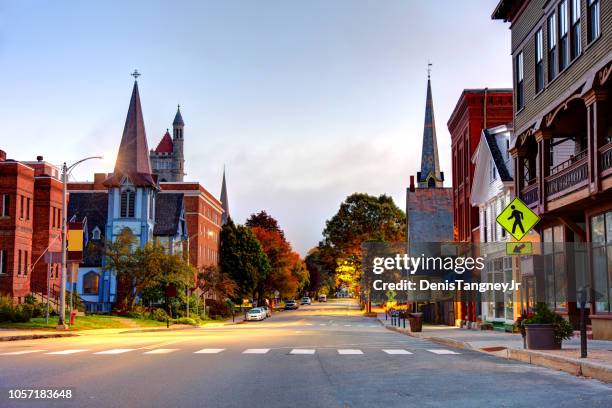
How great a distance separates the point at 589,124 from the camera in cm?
2305

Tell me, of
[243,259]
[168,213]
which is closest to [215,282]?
[168,213]

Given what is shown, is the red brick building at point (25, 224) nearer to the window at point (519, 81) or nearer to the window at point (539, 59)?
the window at point (519, 81)

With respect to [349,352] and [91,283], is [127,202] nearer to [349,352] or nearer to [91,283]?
[91,283]

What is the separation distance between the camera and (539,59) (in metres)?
29.6

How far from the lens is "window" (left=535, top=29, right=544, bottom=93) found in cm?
2919

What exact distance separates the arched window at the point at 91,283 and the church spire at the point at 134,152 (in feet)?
31.0

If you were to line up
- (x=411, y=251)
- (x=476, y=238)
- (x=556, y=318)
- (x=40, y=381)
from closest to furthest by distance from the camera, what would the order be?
(x=40, y=381)
(x=556, y=318)
(x=476, y=238)
(x=411, y=251)

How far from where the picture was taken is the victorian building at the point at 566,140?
2284 cm

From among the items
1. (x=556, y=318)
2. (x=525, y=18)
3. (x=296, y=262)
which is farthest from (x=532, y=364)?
(x=296, y=262)

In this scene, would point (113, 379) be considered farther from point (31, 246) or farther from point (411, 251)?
point (411, 251)

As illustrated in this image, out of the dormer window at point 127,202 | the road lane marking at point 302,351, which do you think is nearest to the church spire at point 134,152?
the dormer window at point 127,202

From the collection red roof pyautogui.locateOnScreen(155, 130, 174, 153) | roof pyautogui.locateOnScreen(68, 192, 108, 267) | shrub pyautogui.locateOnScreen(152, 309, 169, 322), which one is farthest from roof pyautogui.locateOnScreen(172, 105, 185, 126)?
shrub pyautogui.locateOnScreen(152, 309, 169, 322)

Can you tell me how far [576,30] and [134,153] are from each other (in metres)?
59.4

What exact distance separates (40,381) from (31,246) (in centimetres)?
4463
